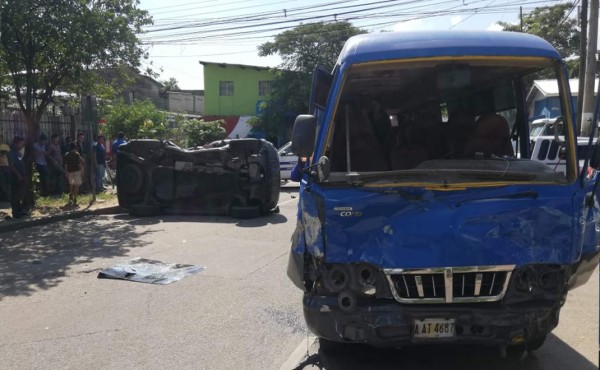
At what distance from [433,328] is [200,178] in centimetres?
964

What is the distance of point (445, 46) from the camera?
3.86 m

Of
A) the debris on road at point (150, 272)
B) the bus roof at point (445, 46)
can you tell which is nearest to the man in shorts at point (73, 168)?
the debris on road at point (150, 272)

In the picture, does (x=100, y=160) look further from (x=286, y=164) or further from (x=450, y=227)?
(x=450, y=227)

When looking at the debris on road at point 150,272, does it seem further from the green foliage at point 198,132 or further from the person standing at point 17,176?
the green foliage at point 198,132

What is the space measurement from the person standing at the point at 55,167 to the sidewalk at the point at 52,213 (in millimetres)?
1450

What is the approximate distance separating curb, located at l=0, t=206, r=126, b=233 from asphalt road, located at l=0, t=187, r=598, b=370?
6.18 feet

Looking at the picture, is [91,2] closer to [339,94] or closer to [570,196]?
[339,94]

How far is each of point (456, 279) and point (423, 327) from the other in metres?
0.38

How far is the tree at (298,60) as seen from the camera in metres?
33.2

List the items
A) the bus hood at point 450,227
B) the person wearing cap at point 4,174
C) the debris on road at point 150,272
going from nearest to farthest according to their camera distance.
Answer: the bus hood at point 450,227 → the debris on road at point 150,272 → the person wearing cap at point 4,174

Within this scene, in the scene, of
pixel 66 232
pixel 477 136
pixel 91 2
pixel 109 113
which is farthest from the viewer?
pixel 109 113

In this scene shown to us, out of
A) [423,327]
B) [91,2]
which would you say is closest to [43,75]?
[91,2]

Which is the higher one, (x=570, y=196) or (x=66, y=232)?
(x=570, y=196)

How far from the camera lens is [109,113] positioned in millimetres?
23734
